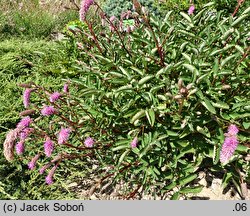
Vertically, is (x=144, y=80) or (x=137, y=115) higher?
(x=144, y=80)

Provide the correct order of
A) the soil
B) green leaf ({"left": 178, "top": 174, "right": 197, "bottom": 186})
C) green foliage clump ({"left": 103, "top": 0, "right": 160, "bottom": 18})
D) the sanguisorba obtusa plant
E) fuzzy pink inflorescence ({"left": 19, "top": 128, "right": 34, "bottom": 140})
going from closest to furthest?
fuzzy pink inflorescence ({"left": 19, "top": 128, "right": 34, "bottom": 140}) < the sanguisorba obtusa plant < green leaf ({"left": 178, "top": 174, "right": 197, "bottom": 186}) < the soil < green foliage clump ({"left": 103, "top": 0, "right": 160, "bottom": 18})

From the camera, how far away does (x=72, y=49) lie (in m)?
3.89

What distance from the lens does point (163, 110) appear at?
230 centimetres

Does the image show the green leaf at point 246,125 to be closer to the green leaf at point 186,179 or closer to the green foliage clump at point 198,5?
the green leaf at point 186,179

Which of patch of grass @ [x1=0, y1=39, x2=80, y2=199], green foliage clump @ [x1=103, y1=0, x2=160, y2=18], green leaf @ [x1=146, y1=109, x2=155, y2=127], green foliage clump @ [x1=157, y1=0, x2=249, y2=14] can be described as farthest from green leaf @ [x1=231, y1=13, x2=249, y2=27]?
green foliage clump @ [x1=103, y1=0, x2=160, y2=18]

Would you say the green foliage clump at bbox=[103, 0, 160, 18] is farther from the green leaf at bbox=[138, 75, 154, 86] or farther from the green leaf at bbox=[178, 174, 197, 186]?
the green leaf at bbox=[178, 174, 197, 186]

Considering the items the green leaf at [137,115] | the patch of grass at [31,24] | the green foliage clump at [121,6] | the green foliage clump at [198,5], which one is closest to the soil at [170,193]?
the green leaf at [137,115]

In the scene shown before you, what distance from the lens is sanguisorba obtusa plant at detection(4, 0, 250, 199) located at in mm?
2207

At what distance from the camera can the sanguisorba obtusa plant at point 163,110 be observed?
7.24 feet

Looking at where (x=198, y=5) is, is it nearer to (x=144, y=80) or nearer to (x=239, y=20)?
(x=239, y=20)

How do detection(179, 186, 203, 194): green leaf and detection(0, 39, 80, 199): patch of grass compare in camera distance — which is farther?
detection(0, 39, 80, 199): patch of grass

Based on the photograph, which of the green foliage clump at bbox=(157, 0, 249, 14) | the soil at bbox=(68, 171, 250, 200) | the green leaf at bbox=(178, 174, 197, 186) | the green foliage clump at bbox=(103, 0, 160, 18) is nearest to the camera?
the green leaf at bbox=(178, 174, 197, 186)

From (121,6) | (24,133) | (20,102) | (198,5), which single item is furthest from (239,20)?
(121,6)

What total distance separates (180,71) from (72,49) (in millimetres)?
1763
